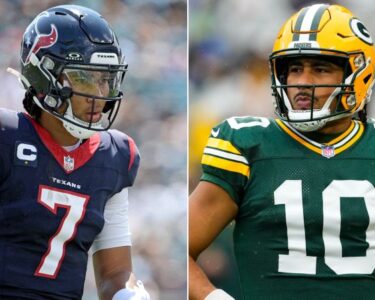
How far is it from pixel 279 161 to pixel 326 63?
37 cm

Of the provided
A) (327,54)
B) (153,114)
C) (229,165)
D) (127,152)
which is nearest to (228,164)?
(229,165)

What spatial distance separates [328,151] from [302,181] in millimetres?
144

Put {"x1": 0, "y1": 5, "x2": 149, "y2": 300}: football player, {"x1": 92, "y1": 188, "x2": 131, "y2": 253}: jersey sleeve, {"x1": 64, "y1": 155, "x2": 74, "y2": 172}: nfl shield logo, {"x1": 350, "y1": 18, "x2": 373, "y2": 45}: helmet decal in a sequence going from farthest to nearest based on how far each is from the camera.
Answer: {"x1": 350, "y1": 18, "x2": 373, "y2": 45}: helmet decal
{"x1": 92, "y1": 188, "x2": 131, "y2": 253}: jersey sleeve
{"x1": 64, "y1": 155, "x2": 74, "y2": 172}: nfl shield logo
{"x1": 0, "y1": 5, "x2": 149, "y2": 300}: football player

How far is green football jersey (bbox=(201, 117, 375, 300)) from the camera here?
8.85ft

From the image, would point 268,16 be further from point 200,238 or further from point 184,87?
point 200,238

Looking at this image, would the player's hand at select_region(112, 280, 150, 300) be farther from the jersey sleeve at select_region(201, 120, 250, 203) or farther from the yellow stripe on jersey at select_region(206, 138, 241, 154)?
the yellow stripe on jersey at select_region(206, 138, 241, 154)

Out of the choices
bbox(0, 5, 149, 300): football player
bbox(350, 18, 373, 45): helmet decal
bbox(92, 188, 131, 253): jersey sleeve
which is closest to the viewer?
bbox(0, 5, 149, 300): football player

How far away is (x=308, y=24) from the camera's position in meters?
2.91

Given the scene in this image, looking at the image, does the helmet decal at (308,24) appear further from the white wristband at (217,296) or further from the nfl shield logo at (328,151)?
the white wristband at (217,296)

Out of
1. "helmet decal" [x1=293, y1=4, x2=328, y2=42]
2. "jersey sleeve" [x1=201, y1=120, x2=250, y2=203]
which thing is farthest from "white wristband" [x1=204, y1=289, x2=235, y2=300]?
"helmet decal" [x1=293, y1=4, x2=328, y2=42]

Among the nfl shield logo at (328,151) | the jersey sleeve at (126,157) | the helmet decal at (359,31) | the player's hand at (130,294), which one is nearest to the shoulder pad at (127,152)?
the jersey sleeve at (126,157)

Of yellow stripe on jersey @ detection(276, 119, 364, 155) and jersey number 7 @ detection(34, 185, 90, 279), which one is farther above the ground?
yellow stripe on jersey @ detection(276, 119, 364, 155)

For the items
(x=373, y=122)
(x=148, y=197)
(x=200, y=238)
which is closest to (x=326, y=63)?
(x=373, y=122)

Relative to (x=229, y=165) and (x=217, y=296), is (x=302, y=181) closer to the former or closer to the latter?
(x=229, y=165)
